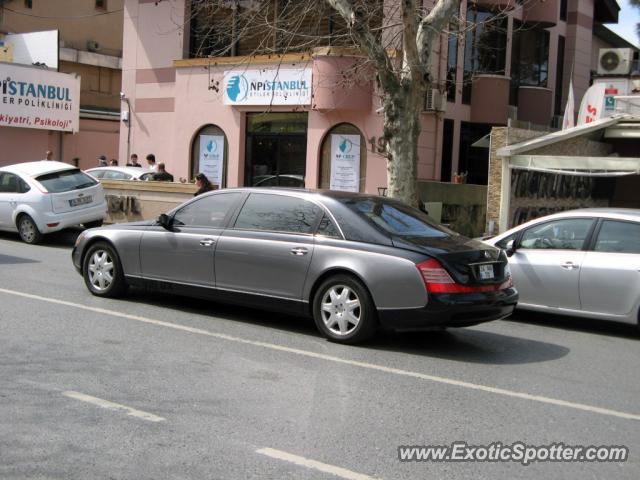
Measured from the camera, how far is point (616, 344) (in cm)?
872

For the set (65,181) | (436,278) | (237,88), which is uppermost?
(237,88)

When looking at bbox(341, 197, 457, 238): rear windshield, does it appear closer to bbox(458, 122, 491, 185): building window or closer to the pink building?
the pink building

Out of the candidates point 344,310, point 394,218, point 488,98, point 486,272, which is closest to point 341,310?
point 344,310

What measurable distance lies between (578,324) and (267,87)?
40.7 feet

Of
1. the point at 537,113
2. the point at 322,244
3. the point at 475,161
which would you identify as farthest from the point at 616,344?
the point at 537,113

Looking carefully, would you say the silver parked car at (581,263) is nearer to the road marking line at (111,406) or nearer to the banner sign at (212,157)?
the road marking line at (111,406)

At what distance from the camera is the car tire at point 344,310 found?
7.41 meters

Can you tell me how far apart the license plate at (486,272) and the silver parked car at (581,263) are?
6.39 ft

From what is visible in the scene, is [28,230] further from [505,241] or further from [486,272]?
[486,272]

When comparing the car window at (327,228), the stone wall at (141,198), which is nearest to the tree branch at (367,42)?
the car window at (327,228)

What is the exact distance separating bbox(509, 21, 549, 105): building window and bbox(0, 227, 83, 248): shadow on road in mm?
13512

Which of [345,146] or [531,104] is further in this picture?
[531,104]

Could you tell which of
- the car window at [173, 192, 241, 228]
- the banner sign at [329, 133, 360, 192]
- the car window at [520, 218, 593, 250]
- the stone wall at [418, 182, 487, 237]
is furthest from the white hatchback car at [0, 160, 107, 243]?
the car window at [520, 218, 593, 250]

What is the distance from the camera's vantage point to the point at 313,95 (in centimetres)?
1908
